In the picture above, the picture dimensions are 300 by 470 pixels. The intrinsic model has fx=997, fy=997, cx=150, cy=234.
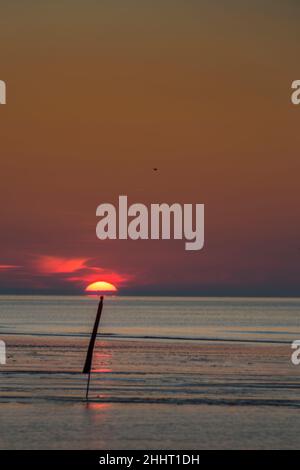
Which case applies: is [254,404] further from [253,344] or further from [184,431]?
[253,344]

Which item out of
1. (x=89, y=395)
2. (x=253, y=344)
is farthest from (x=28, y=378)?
(x=253, y=344)

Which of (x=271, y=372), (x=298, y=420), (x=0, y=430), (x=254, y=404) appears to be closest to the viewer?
(x=0, y=430)

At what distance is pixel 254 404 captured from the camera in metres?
50.6

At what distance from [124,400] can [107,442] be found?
10322 mm

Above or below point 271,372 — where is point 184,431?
below

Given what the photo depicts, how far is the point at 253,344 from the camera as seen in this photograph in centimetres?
10650

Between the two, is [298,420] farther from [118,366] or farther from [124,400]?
[118,366]

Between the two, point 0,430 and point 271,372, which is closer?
point 0,430
